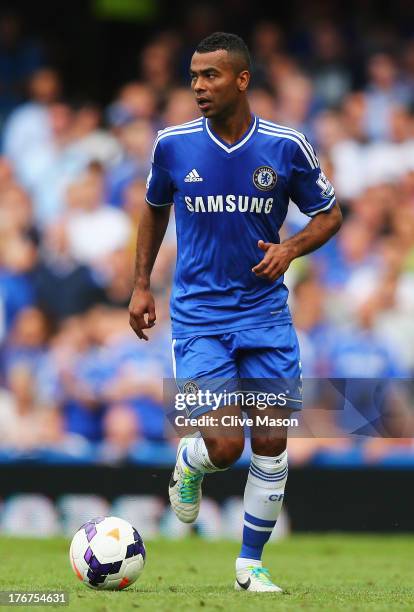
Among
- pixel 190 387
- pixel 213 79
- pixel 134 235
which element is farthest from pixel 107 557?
pixel 134 235

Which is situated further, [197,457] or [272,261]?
[197,457]

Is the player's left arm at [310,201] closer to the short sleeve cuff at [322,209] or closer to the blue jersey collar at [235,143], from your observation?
the short sleeve cuff at [322,209]

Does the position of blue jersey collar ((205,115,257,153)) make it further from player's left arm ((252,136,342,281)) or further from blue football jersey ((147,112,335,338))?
player's left arm ((252,136,342,281))

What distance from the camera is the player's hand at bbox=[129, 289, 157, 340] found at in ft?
20.6

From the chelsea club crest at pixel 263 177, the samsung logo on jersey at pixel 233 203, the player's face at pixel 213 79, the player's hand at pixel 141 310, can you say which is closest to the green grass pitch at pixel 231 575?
the player's hand at pixel 141 310

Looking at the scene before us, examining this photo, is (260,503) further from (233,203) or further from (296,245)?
(233,203)

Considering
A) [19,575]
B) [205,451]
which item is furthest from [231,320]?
[19,575]

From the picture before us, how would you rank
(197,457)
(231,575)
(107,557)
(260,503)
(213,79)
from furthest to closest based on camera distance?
(231,575), (197,457), (260,503), (213,79), (107,557)

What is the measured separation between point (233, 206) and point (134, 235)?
6314 millimetres

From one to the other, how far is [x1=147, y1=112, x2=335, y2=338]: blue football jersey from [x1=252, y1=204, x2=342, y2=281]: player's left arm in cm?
7

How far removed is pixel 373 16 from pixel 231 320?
9217 mm

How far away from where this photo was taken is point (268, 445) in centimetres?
604

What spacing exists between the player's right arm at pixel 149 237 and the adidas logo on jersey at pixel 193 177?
155 mm

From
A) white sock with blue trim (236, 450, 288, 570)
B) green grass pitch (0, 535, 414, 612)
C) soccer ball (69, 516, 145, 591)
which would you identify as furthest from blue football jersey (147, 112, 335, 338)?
green grass pitch (0, 535, 414, 612)
